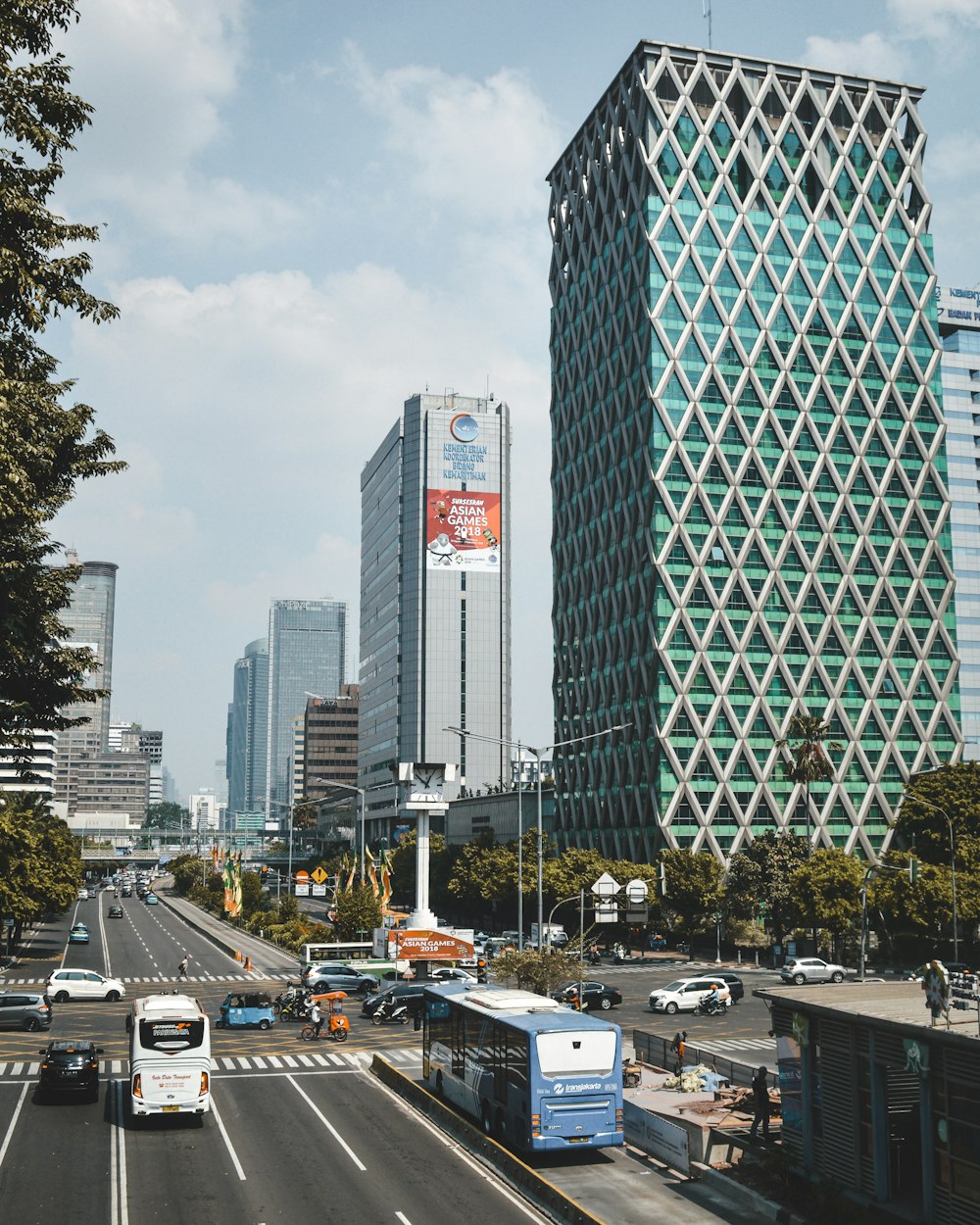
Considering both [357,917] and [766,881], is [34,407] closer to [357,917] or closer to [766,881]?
[357,917]

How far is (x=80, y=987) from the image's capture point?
220 ft

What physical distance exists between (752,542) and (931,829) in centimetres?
3661

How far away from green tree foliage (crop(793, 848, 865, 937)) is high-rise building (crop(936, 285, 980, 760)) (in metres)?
63.2

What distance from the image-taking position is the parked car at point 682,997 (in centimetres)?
6253

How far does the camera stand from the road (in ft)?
85.4

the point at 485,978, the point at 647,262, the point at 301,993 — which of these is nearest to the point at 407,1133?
the point at 301,993

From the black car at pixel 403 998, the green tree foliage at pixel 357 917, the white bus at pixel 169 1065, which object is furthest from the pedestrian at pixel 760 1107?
the green tree foliage at pixel 357 917

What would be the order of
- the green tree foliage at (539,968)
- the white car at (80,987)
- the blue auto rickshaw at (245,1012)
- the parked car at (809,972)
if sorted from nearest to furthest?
the green tree foliage at (539,968)
the blue auto rickshaw at (245,1012)
the white car at (80,987)
the parked car at (809,972)

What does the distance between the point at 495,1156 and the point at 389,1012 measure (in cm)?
2996

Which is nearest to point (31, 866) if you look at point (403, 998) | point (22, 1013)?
point (22, 1013)

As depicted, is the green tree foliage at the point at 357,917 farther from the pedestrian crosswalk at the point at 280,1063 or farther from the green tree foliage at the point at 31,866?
the pedestrian crosswalk at the point at 280,1063

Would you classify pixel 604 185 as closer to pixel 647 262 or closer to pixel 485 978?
pixel 647 262

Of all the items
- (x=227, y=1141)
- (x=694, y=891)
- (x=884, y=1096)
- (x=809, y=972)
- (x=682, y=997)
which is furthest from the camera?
(x=694, y=891)

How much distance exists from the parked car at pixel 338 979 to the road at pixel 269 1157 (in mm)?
16619
